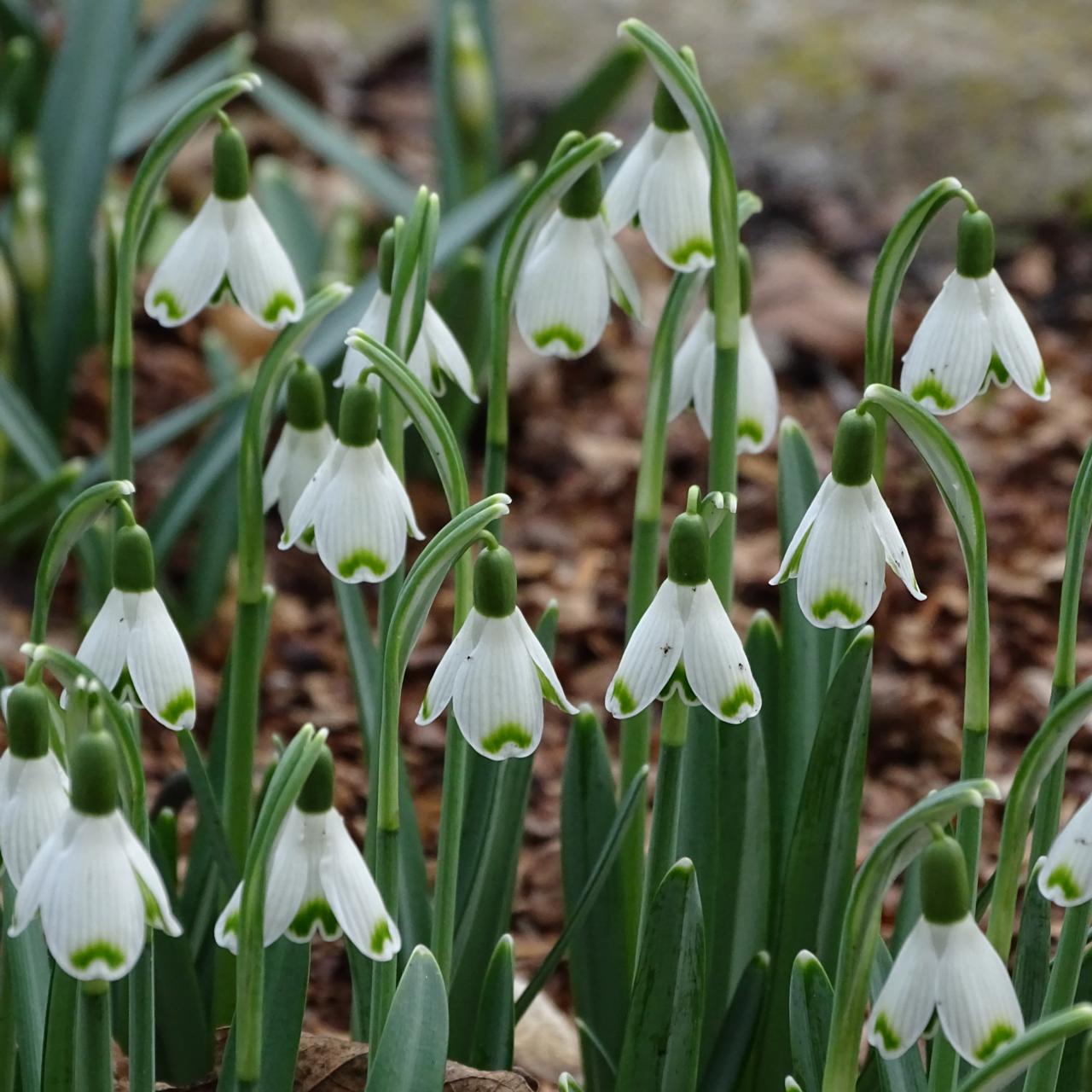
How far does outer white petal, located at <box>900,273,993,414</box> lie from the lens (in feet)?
4.19

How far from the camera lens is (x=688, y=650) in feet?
3.76

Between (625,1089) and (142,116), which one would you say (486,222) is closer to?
(142,116)

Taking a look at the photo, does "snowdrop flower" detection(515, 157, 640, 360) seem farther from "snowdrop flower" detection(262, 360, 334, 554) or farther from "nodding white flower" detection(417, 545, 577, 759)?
"nodding white flower" detection(417, 545, 577, 759)

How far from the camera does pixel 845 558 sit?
1162 millimetres

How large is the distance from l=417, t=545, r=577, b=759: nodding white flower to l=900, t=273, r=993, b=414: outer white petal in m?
0.36

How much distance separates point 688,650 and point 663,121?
0.52 m

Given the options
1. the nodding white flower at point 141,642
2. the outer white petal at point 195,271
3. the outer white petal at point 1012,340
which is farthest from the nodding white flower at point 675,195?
the nodding white flower at point 141,642

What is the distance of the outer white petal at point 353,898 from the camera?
107cm

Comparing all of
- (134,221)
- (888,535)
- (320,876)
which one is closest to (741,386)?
(888,535)

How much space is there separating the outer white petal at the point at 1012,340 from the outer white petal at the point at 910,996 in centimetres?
48

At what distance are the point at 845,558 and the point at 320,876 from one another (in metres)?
0.40

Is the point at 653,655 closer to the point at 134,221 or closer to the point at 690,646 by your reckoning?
the point at 690,646

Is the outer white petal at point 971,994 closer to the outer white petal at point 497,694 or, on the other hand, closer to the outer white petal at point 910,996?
the outer white petal at point 910,996

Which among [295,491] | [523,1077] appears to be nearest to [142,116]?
[295,491]
